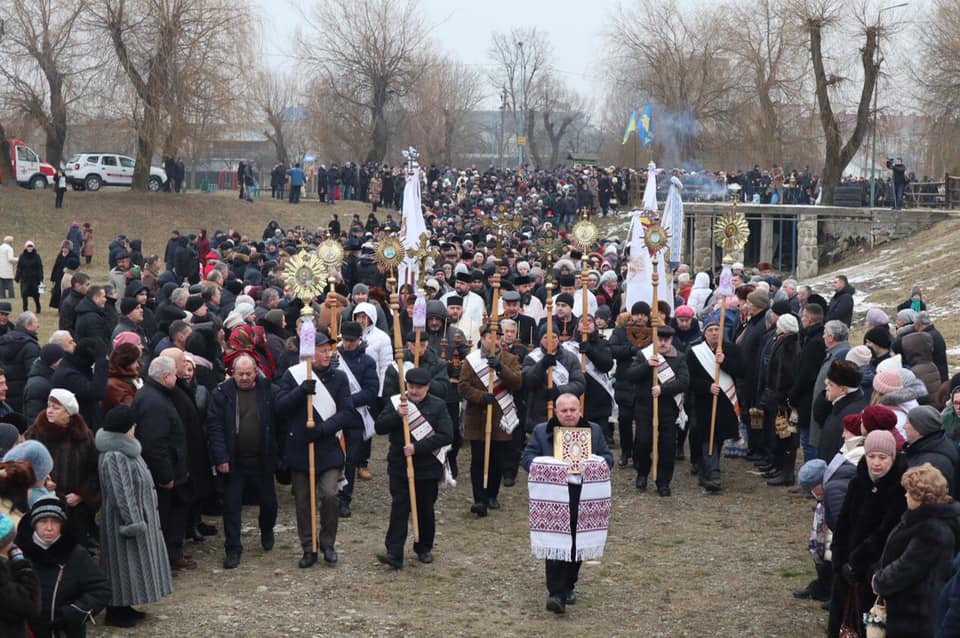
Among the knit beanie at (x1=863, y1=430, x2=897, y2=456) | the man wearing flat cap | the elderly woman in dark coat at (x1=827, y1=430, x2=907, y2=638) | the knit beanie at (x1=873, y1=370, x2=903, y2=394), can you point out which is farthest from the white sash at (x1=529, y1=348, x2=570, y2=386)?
the knit beanie at (x1=863, y1=430, x2=897, y2=456)

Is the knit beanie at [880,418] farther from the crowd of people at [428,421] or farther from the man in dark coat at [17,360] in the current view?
the man in dark coat at [17,360]

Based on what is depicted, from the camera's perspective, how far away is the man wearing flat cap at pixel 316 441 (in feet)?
31.4

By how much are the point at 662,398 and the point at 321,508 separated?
12.5 feet

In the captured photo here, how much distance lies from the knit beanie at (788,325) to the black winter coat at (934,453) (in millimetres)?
4485

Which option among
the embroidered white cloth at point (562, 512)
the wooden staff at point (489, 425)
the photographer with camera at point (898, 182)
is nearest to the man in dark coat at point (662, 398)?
the wooden staff at point (489, 425)

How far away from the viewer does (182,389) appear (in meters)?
9.55

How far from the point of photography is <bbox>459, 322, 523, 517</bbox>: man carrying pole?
11.2 meters

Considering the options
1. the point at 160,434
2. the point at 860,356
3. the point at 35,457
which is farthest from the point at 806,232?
the point at 35,457

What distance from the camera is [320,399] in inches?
387

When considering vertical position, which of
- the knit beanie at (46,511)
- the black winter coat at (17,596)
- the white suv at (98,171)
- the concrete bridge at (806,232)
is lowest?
the black winter coat at (17,596)

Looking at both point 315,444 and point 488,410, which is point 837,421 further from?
point 315,444

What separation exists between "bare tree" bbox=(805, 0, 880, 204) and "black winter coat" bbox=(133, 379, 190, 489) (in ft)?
102

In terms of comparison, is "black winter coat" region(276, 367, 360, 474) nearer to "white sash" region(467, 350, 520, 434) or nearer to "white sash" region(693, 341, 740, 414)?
"white sash" region(467, 350, 520, 434)

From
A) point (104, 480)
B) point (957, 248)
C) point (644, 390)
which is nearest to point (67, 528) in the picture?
point (104, 480)
